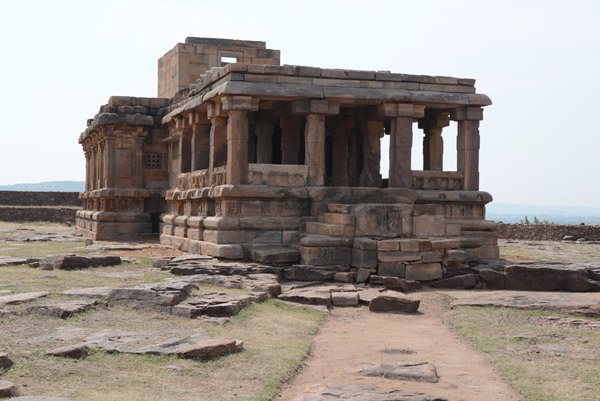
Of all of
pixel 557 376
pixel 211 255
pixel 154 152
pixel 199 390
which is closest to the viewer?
pixel 199 390

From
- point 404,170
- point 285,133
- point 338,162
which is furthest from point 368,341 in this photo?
point 338,162

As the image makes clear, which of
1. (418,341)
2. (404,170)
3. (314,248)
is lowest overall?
(418,341)

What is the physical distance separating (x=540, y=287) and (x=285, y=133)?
6939 mm

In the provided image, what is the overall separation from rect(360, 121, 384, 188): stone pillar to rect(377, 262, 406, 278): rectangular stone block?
17.7ft

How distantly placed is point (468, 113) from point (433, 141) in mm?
2302

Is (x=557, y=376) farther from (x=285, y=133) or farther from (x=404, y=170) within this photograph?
(x=285, y=133)

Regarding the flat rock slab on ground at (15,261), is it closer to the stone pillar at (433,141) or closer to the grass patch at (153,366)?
the grass patch at (153,366)

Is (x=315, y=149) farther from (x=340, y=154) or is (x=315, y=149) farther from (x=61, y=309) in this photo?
(x=61, y=309)

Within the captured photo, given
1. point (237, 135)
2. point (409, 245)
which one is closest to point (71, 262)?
point (237, 135)

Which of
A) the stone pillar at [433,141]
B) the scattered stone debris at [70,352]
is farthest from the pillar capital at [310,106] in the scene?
the scattered stone debris at [70,352]

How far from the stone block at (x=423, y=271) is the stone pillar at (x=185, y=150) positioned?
8.46 metres

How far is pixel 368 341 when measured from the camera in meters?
7.99

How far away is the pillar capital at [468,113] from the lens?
15.3m

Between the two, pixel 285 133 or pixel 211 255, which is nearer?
pixel 211 255
